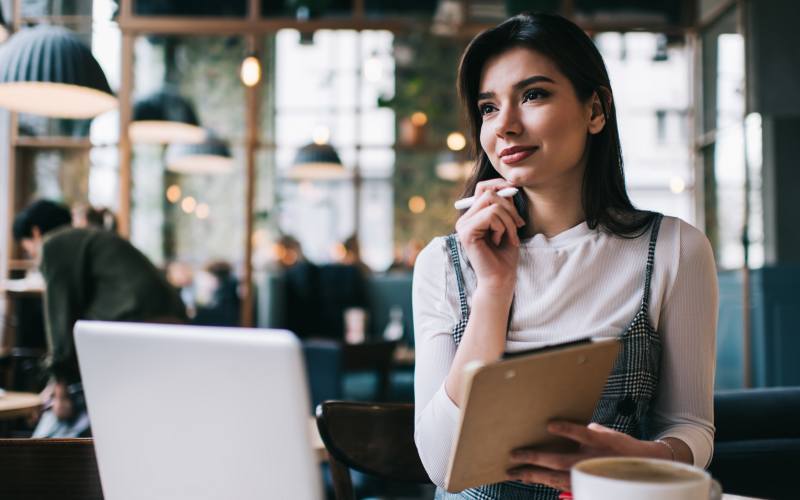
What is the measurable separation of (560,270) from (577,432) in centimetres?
49

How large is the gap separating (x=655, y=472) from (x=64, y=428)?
2.39 meters

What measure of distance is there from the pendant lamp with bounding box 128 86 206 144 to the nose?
4.44 meters

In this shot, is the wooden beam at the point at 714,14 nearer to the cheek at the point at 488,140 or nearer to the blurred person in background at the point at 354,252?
the blurred person in background at the point at 354,252

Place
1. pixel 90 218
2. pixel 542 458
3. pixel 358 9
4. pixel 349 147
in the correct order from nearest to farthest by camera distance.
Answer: pixel 542 458, pixel 90 218, pixel 358 9, pixel 349 147

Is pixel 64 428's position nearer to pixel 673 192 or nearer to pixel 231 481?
pixel 231 481

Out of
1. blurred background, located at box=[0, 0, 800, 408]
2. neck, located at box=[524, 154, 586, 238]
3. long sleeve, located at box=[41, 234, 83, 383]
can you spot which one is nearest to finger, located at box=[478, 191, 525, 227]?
neck, located at box=[524, 154, 586, 238]

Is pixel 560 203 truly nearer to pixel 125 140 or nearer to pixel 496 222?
pixel 496 222

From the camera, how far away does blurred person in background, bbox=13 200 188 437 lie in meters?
2.41

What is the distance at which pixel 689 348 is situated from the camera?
1031 mm

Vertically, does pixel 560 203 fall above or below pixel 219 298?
above

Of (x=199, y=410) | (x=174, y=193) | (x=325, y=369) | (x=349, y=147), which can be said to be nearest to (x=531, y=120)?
(x=199, y=410)

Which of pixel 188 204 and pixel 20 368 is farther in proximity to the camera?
pixel 188 204

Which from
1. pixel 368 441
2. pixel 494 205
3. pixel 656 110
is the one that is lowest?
pixel 368 441

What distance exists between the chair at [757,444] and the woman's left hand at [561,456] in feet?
2.78
